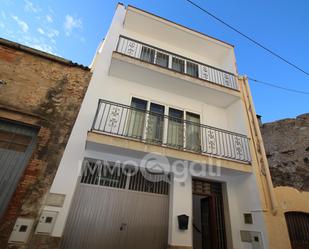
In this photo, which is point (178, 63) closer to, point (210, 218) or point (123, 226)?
point (210, 218)

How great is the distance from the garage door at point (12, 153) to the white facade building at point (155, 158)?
101 centimetres

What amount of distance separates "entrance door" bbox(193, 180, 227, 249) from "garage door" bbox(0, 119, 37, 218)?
533 centimetres

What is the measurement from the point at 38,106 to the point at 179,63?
617cm

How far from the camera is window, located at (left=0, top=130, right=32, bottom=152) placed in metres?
4.77

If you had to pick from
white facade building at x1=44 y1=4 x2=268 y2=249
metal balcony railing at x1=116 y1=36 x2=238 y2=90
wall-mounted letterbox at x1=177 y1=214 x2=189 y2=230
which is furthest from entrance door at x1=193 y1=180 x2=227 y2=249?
metal balcony railing at x1=116 y1=36 x2=238 y2=90

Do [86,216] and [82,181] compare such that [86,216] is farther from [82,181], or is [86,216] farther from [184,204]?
[184,204]

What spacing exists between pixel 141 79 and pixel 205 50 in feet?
14.7

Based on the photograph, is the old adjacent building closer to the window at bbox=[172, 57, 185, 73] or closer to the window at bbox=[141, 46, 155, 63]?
the window at bbox=[172, 57, 185, 73]

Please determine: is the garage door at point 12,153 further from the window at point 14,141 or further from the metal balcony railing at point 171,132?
the metal balcony railing at point 171,132

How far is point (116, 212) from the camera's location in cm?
504

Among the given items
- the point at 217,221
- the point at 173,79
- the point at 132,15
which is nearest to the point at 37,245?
the point at 217,221

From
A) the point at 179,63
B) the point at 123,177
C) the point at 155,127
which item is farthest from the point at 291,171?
the point at 123,177

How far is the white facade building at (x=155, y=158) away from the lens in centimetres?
483

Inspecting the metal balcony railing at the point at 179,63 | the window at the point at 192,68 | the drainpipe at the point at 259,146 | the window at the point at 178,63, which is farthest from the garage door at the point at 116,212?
the window at the point at 192,68
